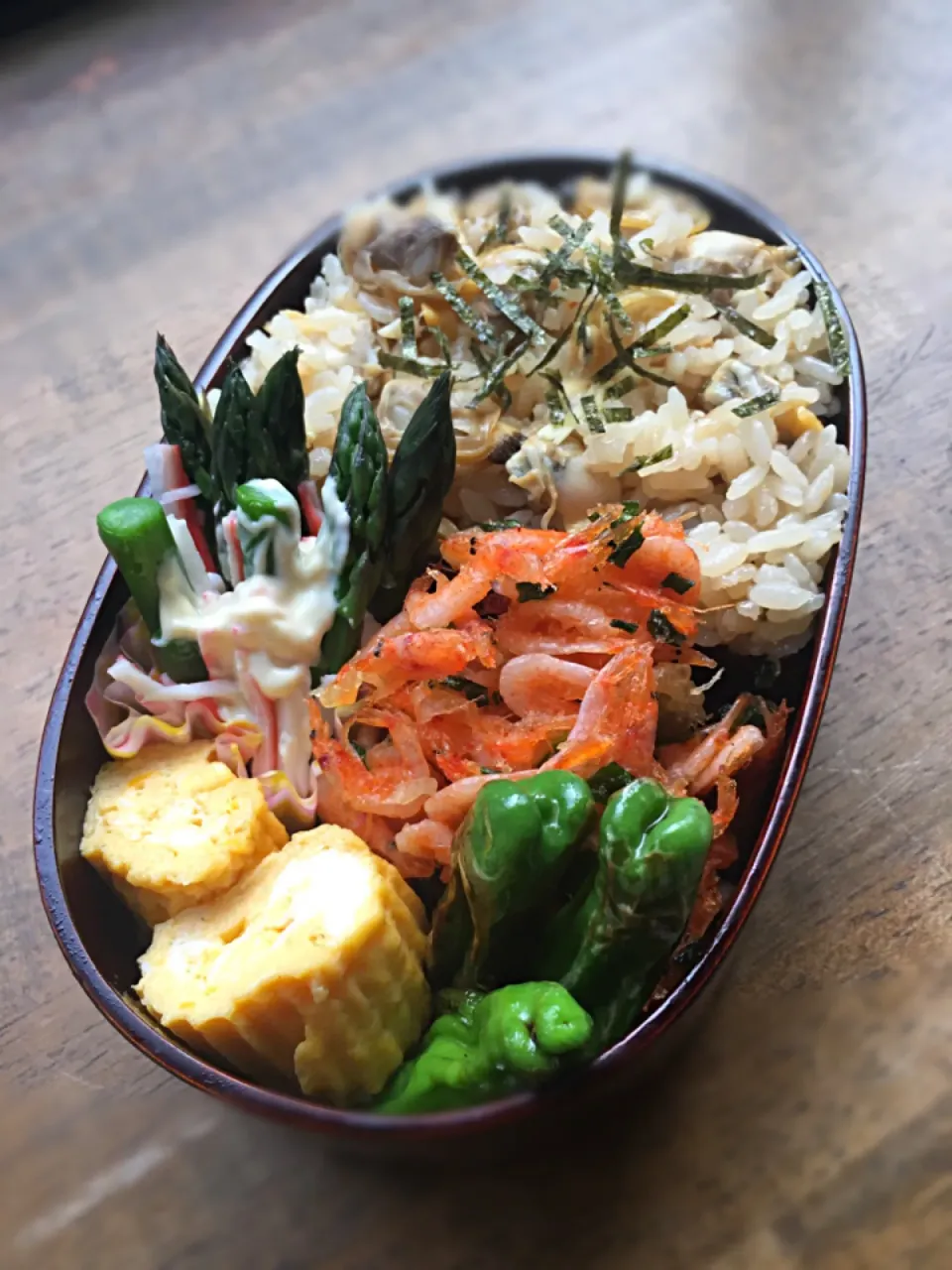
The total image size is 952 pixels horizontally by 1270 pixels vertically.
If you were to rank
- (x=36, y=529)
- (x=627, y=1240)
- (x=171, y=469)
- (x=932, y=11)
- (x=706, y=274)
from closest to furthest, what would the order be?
1. (x=627, y=1240)
2. (x=171, y=469)
3. (x=706, y=274)
4. (x=36, y=529)
5. (x=932, y=11)

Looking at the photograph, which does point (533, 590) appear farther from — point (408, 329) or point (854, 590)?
point (854, 590)

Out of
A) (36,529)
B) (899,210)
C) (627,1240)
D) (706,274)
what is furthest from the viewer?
(899,210)

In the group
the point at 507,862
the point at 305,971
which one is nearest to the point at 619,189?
the point at 507,862

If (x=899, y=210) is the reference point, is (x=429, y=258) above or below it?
above

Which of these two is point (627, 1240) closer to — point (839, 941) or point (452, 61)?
point (839, 941)

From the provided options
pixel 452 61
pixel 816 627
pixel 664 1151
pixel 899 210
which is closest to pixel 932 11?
pixel 899 210

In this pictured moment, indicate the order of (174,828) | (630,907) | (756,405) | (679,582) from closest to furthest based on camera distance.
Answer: (630,907) < (174,828) < (679,582) < (756,405)

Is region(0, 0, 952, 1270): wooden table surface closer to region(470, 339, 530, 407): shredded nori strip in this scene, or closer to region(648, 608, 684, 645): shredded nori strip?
region(648, 608, 684, 645): shredded nori strip
